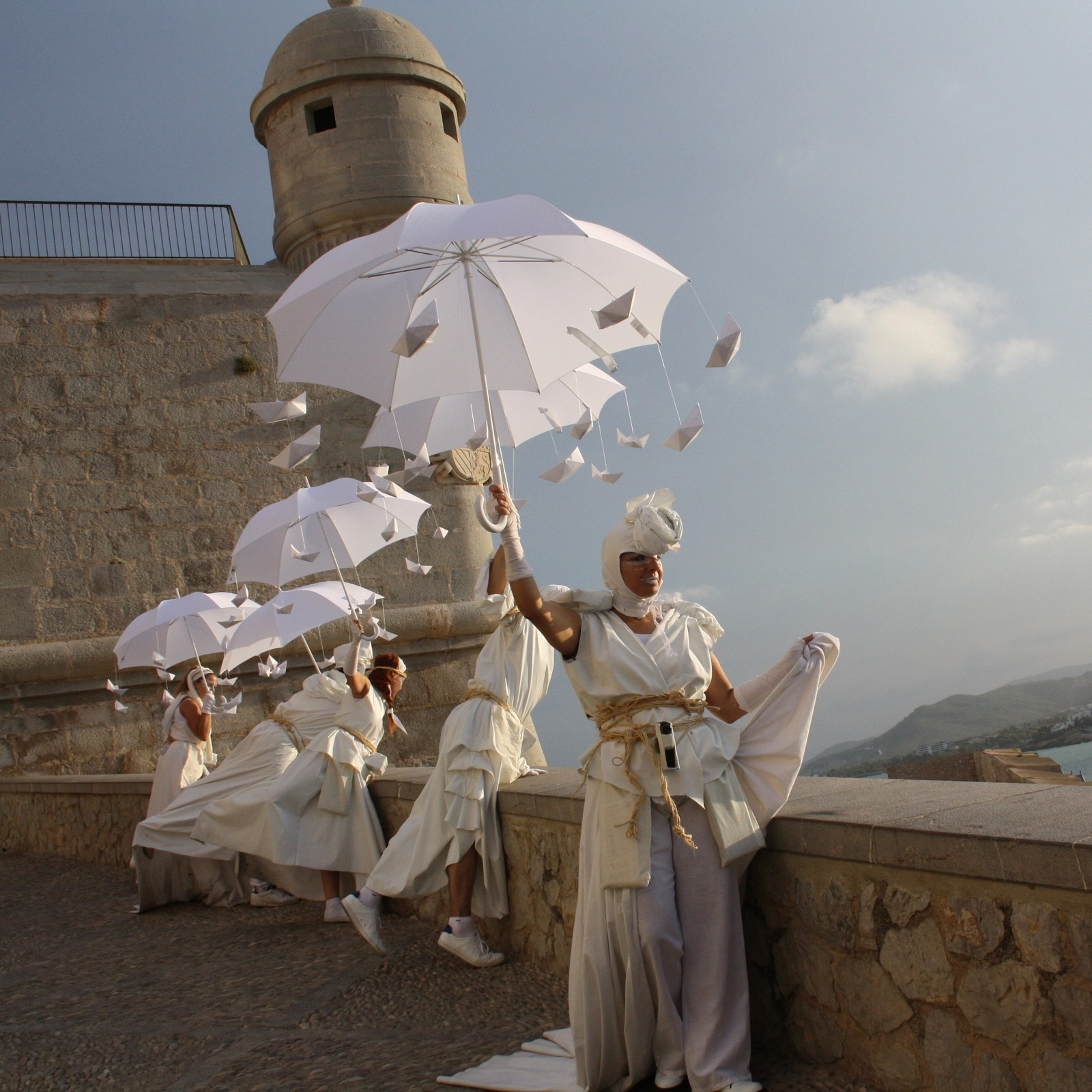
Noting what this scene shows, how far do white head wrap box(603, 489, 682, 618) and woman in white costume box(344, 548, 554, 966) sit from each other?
109 centimetres

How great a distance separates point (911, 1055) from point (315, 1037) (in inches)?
82.3

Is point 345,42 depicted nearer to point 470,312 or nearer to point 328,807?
point 470,312

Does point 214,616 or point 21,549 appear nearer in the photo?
point 214,616

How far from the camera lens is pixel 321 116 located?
11.5 metres

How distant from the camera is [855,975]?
2.61 metres

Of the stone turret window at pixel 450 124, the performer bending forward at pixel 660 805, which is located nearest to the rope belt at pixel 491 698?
the performer bending forward at pixel 660 805

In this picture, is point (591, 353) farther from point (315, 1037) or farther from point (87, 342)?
point (87, 342)

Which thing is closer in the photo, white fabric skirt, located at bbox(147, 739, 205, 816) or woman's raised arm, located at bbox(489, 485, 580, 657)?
woman's raised arm, located at bbox(489, 485, 580, 657)

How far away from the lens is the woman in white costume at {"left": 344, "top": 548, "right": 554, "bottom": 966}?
433 centimetres

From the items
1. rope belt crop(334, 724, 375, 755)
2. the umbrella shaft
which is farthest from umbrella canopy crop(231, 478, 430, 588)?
the umbrella shaft

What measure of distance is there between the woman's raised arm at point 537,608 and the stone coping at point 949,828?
759 mm

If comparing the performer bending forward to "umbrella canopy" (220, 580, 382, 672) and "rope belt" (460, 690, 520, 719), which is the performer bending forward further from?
"umbrella canopy" (220, 580, 382, 672)

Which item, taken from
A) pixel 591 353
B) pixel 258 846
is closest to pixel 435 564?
pixel 258 846

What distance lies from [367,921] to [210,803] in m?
2.03
